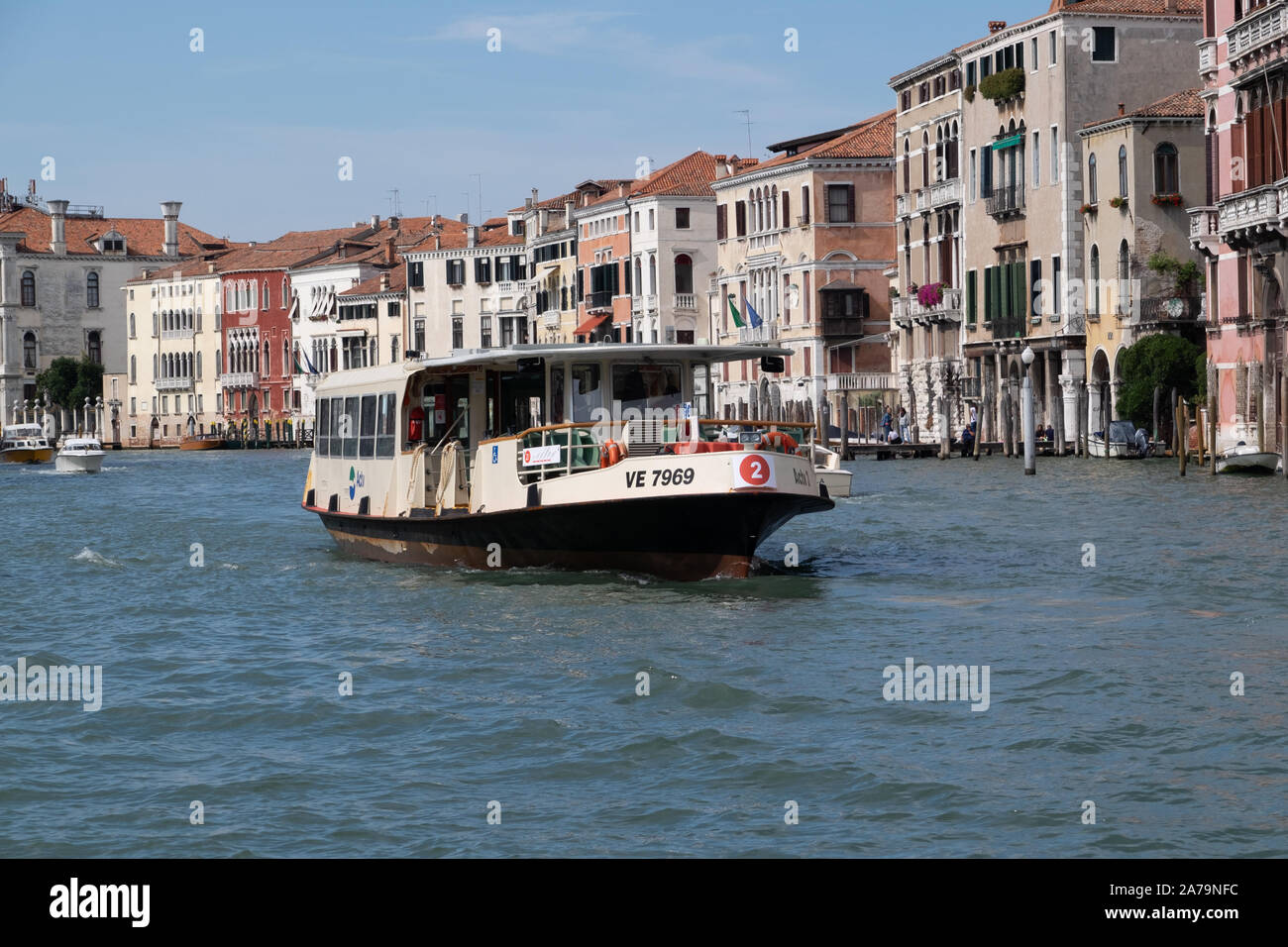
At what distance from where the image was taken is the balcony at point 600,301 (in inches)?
3243

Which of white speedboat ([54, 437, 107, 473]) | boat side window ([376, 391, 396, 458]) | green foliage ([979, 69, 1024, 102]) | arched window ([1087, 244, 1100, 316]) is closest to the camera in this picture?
boat side window ([376, 391, 396, 458])

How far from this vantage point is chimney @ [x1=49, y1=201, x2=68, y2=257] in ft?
375

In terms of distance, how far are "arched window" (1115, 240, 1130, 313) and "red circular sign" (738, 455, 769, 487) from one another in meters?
32.2

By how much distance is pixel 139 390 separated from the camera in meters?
116

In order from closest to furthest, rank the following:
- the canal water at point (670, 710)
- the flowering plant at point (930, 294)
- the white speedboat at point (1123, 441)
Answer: the canal water at point (670, 710) < the white speedboat at point (1123, 441) < the flowering plant at point (930, 294)

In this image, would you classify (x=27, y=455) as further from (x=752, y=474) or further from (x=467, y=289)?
(x=752, y=474)

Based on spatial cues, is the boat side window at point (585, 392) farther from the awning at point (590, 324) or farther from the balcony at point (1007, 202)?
the awning at point (590, 324)

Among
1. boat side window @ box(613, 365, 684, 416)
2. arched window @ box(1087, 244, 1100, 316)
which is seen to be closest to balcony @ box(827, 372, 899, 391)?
arched window @ box(1087, 244, 1100, 316)

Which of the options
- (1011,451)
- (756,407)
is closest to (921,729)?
(1011,451)

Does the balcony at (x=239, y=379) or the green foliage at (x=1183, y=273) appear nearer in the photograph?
the green foliage at (x=1183, y=273)

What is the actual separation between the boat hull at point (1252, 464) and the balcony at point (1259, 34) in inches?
312

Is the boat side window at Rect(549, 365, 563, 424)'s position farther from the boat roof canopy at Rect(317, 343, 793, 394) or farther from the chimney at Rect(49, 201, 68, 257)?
the chimney at Rect(49, 201, 68, 257)

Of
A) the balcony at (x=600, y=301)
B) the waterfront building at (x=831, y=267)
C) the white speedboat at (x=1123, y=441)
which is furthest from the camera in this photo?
the balcony at (x=600, y=301)

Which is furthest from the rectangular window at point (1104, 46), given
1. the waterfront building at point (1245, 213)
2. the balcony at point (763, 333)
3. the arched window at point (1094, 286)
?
the balcony at point (763, 333)
